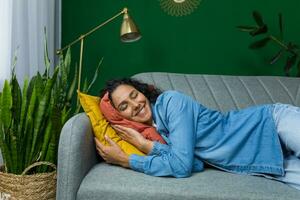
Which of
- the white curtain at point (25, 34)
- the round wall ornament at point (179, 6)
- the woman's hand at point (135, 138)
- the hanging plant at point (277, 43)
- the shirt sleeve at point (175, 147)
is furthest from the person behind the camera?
the round wall ornament at point (179, 6)

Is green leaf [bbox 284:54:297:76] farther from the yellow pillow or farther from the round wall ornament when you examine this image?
the yellow pillow

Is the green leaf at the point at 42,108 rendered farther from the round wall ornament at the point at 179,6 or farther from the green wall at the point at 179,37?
the round wall ornament at the point at 179,6

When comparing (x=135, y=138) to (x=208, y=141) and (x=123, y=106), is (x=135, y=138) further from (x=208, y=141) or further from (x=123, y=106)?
(x=208, y=141)

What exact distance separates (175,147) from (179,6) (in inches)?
62.7

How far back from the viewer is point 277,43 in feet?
9.51

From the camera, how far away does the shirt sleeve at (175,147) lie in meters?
1.60

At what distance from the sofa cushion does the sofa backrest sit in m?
0.69

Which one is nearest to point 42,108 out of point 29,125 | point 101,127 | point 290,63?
point 29,125

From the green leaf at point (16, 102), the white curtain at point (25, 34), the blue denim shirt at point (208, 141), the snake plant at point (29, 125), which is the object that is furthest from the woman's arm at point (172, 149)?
the white curtain at point (25, 34)

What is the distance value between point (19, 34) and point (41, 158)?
2.84ft

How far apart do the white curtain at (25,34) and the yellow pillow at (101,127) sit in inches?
24.3

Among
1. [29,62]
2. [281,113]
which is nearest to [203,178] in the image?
[281,113]

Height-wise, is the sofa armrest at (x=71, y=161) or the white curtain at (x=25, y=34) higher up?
the white curtain at (x=25, y=34)

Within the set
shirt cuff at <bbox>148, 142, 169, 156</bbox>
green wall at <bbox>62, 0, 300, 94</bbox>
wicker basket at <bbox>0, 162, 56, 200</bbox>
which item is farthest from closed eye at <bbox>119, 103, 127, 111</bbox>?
green wall at <bbox>62, 0, 300, 94</bbox>
